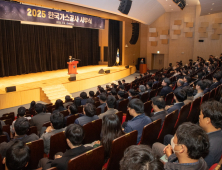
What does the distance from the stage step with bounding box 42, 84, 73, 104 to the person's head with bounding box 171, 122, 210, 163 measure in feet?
23.9

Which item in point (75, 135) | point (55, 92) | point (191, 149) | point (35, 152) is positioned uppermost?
point (191, 149)

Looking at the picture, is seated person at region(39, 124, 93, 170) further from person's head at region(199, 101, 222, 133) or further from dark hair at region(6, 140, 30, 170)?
person's head at region(199, 101, 222, 133)

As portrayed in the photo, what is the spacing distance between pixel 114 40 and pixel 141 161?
13.9 m

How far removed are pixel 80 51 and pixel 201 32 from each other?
854 centimetres

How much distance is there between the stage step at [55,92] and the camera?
8.17m

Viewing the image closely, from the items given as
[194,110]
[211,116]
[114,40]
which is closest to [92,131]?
[211,116]

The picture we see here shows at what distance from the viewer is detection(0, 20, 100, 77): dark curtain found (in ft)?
35.9

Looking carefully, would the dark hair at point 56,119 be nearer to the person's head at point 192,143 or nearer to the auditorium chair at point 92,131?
the auditorium chair at point 92,131

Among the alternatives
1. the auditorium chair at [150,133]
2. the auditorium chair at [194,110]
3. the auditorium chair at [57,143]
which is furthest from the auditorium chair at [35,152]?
the auditorium chair at [194,110]

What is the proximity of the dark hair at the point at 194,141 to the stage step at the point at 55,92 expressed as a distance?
23.9 ft

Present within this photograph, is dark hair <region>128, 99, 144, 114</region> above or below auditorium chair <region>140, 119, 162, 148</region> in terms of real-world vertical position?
above

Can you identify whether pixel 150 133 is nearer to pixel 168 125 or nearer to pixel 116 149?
pixel 168 125

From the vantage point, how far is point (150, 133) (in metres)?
2.33

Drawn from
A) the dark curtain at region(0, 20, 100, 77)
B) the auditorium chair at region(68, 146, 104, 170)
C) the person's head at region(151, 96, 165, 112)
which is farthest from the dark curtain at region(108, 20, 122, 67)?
the auditorium chair at region(68, 146, 104, 170)
